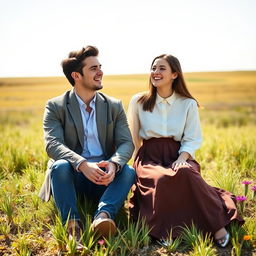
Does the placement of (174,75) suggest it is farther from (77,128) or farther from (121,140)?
(77,128)

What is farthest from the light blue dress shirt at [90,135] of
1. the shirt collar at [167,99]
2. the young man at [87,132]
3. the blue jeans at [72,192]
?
the shirt collar at [167,99]

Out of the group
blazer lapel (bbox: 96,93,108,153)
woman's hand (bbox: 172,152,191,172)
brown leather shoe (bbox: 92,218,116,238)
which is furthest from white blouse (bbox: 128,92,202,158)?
brown leather shoe (bbox: 92,218,116,238)

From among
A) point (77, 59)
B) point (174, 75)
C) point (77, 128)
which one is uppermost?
point (77, 59)

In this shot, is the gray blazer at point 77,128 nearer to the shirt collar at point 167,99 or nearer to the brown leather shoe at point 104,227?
the shirt collar at point 167,99

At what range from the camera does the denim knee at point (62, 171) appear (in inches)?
127

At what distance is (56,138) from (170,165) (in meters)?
1.08

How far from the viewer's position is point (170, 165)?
11.7 feet

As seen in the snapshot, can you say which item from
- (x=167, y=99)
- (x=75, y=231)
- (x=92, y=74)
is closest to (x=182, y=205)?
(x=75, y=231)

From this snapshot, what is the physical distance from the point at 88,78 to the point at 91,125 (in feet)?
1.49

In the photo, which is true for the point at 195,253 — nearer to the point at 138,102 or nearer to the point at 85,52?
the point at 138,102

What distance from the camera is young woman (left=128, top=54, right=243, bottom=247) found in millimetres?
3191

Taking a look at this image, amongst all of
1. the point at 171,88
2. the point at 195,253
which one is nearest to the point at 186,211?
the point at 195,253

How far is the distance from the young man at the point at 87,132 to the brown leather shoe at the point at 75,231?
363mm

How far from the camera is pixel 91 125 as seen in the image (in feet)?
12.3
